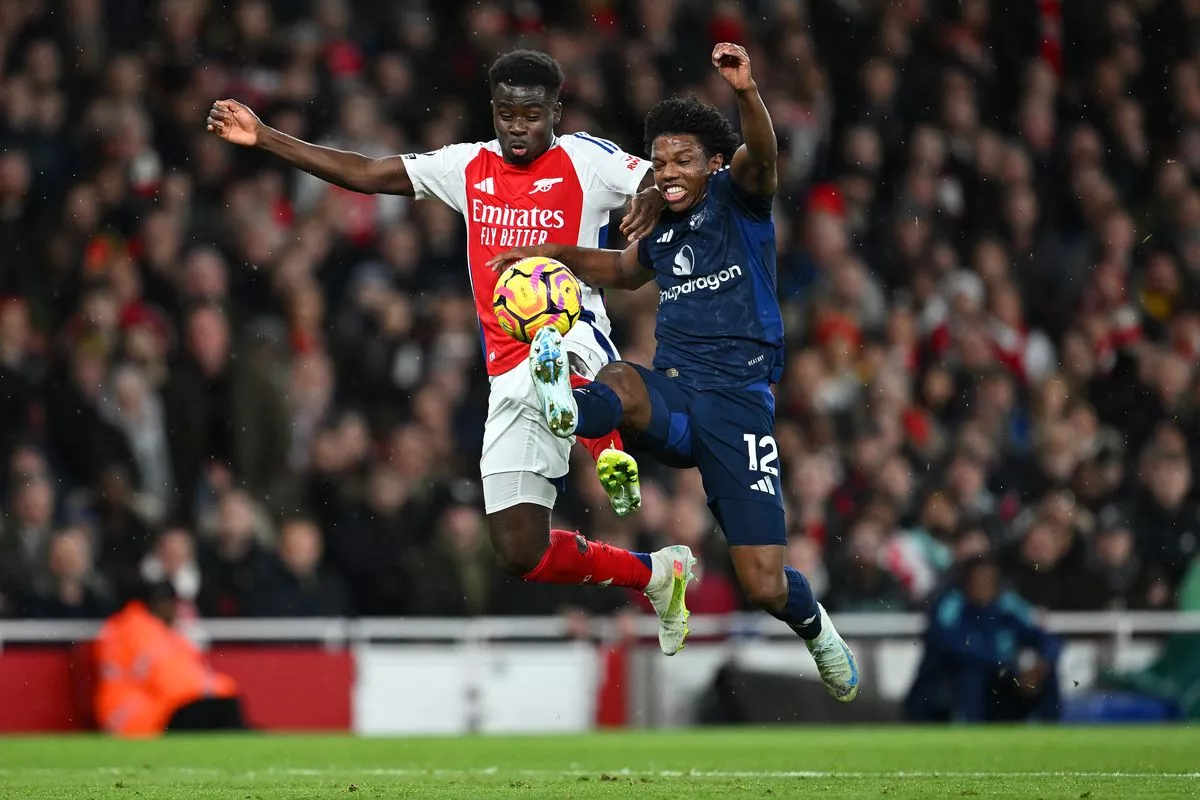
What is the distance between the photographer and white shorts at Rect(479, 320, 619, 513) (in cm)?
857

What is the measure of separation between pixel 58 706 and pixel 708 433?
586cm

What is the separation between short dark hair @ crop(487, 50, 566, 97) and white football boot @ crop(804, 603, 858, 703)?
8.01 ft

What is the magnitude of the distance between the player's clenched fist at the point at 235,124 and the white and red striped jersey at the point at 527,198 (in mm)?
712

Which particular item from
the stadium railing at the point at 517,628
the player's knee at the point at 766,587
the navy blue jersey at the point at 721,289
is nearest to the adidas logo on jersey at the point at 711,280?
the navy blue jersey at the point at 721,289

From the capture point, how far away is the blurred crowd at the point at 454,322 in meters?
12.8

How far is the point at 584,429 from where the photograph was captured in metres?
7.63

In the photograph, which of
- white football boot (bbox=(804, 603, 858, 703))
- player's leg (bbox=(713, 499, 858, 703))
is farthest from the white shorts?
white football boot (bbox=(804, 603, 858, 703))

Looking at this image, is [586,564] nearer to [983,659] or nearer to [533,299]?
[533,299]

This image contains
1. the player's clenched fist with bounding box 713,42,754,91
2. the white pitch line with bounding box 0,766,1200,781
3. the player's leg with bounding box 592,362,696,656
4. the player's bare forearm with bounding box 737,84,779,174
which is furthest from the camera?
the white pitch line with bounding box 0,766,1200,781

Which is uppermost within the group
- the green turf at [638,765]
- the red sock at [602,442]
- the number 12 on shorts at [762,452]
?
the red sock at [602,442]

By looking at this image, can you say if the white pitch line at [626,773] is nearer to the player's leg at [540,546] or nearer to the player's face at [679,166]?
the player's leg at [540,546]

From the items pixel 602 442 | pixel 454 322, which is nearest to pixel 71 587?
pixel 454 322

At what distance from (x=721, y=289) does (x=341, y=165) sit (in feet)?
5.67

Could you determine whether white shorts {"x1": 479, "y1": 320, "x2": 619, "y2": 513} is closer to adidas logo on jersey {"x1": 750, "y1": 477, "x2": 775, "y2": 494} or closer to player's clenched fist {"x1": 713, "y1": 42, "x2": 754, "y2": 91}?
adidas logo on jersey {"x1": 750, "y1": 477, "x2": 775, "y2": 494}
